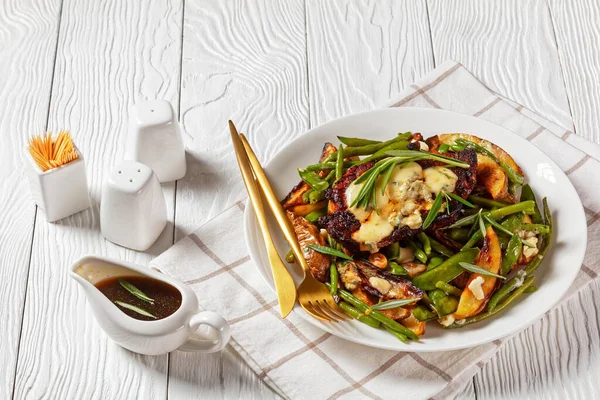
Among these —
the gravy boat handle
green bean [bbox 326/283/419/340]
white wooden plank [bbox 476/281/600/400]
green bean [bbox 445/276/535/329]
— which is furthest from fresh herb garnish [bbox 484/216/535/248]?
the gravy boat handle

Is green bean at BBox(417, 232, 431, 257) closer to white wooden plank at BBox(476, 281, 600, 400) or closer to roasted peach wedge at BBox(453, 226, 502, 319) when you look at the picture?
roasted peach wedge at BBox(453, 226, 502, 319)

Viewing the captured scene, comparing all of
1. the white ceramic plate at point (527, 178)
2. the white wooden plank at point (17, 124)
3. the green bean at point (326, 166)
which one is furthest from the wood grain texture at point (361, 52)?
the white wooden plank at point (17, 124)

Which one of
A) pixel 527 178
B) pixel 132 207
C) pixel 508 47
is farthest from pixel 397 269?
pixel 508 47

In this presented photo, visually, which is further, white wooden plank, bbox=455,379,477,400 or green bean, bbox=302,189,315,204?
green bean, bbox=302,189,315,204

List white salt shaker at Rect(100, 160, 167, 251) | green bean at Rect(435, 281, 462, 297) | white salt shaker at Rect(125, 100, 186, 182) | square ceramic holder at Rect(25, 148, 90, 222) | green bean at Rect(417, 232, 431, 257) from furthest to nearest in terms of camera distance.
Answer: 1. white salt shaker at Rect(125, 100, 186, 182)
2. square ceramic holder at Rect(25, 148, 90, 222)
3. white salt shaker at Rect(100, 160, 167, 251)
4. green bean at Rect(417, 232, 431, 257)
5. green bean at Rect(435, 281, 462, 297)

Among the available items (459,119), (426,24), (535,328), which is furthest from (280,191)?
(426,24)

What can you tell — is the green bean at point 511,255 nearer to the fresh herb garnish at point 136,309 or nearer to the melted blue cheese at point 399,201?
the melted blue cheese at point 399,201
